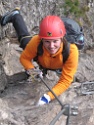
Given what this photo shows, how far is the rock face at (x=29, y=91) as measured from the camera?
4.05 metres

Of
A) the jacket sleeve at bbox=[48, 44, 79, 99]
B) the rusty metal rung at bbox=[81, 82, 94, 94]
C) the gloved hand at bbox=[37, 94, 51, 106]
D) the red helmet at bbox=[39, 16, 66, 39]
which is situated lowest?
the rusty metal rung at bbox=[81, 82, 94, 94]

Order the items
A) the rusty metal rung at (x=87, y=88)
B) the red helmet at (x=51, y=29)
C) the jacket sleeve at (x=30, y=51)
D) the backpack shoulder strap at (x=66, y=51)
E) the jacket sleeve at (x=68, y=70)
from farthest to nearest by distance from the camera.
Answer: the rusty metal rung at (x=87, y=88) < the jacket sleeve at (x=30, y=51) < the jacket sleeve at (x=68, y=70) < the backpack shoulder strap at (x=66, y=51) < the red helmet at (x=51, y=29)

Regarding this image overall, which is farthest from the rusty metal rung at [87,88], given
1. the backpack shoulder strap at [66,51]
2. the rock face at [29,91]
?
the backpack shoulder strap at [66,51]

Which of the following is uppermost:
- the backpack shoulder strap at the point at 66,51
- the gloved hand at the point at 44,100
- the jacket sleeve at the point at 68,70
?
the backpack shoulder strap at the point at 66,51

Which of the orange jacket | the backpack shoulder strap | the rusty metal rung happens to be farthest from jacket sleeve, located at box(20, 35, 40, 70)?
the rusty metal rung

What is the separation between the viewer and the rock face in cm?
405

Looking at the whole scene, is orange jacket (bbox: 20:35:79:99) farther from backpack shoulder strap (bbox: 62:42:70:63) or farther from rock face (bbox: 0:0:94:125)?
rock face (bbox: 0:0:94:125)

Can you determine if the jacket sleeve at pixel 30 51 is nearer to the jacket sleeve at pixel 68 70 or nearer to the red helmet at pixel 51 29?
the red helmet at pixel 51 29

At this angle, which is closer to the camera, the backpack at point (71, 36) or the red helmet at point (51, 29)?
the red helmet at point (51, 29)

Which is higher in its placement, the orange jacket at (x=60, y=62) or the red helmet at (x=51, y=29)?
the red helmet at (x=51, y=29)

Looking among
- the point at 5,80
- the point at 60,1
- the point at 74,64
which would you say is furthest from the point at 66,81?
the point at 60,1

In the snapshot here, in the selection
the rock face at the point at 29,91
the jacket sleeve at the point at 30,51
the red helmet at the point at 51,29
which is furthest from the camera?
the jacket sleeve at the point at 30,51

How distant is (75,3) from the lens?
881 cm

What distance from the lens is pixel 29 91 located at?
5035 mm
